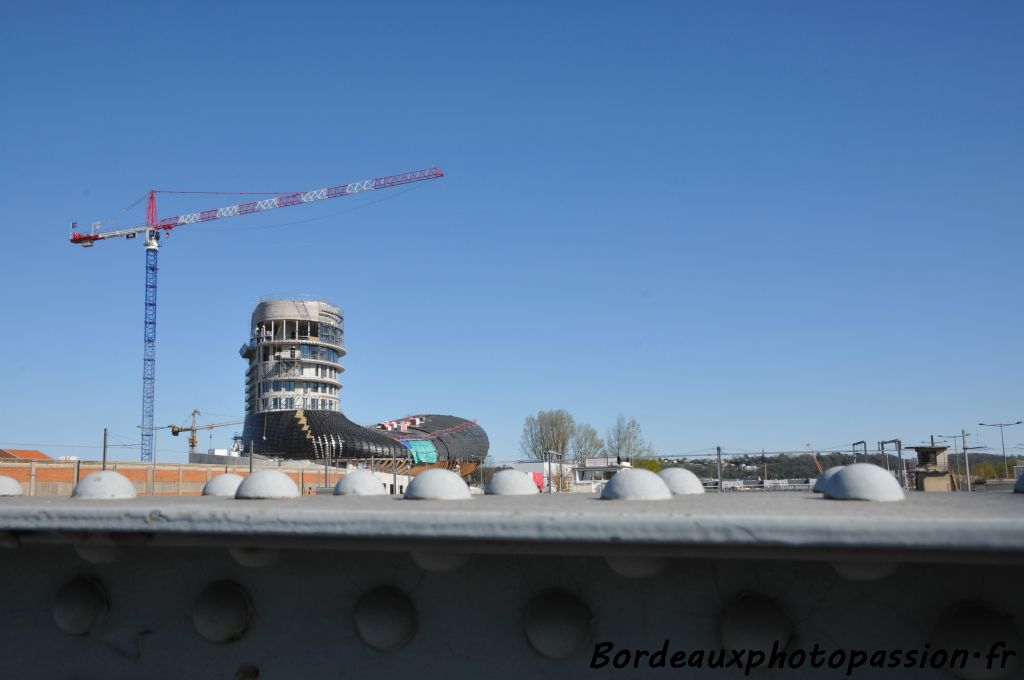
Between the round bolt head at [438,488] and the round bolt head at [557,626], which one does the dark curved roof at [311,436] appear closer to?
the round bolt head at [438,488]

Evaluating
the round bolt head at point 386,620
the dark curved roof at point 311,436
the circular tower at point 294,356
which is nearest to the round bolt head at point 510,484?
the round bolt head at point 386,620

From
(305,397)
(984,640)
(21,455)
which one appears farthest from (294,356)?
(984,640)

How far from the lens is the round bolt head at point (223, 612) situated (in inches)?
90.9

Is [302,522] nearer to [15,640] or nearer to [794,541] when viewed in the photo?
[794,541]

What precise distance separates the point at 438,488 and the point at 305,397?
9598 cm

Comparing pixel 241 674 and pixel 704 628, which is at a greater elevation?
pixel 704 628

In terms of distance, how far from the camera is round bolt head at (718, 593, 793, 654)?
198cm

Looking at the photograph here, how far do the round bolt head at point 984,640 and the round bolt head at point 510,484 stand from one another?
162 cm

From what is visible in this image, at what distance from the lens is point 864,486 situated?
2.21 meters

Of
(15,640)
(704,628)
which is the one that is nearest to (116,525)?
(15,640)

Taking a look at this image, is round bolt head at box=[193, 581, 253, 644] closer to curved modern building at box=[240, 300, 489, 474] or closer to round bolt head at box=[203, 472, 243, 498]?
round bolt head at box=[203, 472, 243, 498]

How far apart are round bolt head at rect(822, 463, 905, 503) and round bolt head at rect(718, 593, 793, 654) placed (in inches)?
17.3

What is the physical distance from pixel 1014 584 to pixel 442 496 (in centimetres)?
166

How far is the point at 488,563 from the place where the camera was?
2.21 m
